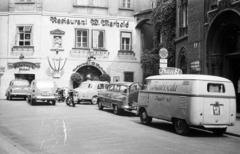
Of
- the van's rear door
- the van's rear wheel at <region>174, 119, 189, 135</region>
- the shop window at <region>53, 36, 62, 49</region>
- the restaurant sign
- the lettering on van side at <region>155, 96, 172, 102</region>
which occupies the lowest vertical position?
the van's rear wheel at <region>174, 119, 189, 135</region>

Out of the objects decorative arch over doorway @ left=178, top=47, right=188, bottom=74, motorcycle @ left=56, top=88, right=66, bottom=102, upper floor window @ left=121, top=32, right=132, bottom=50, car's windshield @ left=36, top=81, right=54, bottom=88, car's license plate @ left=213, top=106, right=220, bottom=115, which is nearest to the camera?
car's license plate @ left=213, top=106, right=220, bottom=115

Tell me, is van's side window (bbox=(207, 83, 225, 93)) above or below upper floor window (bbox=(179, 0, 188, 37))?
below

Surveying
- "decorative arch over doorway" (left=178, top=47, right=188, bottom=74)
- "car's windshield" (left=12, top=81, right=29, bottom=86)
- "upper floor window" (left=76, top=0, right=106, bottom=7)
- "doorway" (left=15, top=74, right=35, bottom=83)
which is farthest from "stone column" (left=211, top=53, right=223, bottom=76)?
"doorway" (left=15, top=74, right=35, bottom=83)

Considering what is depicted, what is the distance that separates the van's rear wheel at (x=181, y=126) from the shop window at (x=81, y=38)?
73.4 feet

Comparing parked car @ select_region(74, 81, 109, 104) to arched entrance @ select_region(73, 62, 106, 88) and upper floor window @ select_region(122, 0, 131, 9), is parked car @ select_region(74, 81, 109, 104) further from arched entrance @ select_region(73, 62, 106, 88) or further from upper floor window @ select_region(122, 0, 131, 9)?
upper floor window @ select_region(122, 0, 131, 9)

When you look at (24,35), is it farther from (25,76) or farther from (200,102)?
(200,102)

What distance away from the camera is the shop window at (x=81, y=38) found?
33.2 meters

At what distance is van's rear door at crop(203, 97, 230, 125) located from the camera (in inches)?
450

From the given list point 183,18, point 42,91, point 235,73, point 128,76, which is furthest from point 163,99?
point 128,76

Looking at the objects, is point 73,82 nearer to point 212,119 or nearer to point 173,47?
point 173,47

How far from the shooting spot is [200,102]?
11.4 metres

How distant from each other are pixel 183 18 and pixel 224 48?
5413mm

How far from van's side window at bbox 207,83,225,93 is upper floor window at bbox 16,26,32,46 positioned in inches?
942

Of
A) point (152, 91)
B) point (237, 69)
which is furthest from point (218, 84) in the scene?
point (237, 69)
